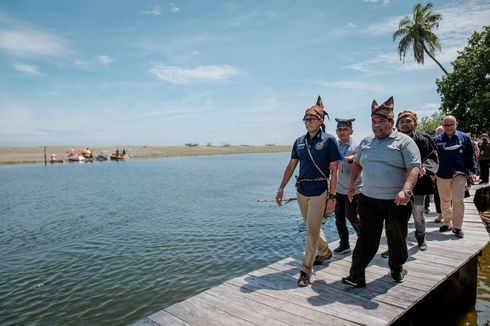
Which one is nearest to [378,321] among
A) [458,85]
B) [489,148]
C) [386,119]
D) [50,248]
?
[386,119]

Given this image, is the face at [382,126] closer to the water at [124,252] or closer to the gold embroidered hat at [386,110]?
the gold embroidered hat at [386,110]

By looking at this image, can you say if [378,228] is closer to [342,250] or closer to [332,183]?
[332,183]

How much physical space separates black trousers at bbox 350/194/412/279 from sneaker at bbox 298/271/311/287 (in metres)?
0.67

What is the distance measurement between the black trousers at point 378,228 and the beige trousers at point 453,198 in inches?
146

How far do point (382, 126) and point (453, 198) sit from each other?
4.48 meters

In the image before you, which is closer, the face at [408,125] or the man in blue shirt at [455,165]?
the face at [408,125]

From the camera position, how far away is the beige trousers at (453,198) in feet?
25.2

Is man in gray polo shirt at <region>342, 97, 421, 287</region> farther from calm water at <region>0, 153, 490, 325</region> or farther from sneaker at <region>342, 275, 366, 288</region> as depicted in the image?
Result: calm water at <region>0, 153, 490, 325</region>

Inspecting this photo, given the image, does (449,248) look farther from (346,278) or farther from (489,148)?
(489,148)

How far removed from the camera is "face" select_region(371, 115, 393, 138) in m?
4.73

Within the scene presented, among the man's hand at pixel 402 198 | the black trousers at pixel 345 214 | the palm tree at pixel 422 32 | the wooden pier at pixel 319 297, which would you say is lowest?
the wooden pier at pixel 319 297

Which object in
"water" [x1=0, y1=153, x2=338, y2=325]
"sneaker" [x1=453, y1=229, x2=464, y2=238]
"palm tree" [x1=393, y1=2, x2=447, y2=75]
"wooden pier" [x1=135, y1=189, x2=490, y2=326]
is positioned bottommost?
"water" [x1=0, y1=153, x2=338, y2=325]

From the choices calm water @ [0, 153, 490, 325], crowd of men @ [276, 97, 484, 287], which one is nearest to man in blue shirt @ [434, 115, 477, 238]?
crowd of men @ [276, 97, 484, 287]

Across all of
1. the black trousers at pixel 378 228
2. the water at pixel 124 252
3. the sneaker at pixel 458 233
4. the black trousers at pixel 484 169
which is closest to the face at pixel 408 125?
the black trousers at pixel 378 228
